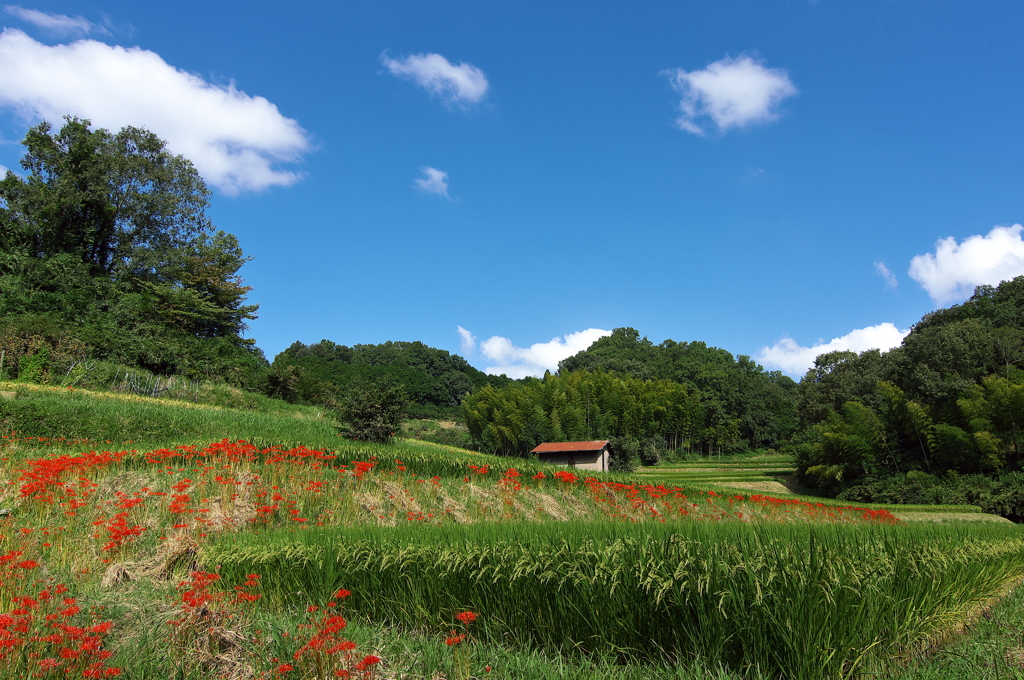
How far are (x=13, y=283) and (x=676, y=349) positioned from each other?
293ft

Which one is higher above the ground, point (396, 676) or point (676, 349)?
point (676, 349)

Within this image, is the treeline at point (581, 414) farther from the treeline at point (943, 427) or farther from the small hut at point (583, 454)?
the treeline at point (943, 427)

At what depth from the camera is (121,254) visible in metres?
39.7

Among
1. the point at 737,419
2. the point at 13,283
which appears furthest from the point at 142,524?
the point at 737,419

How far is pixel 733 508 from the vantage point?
1398cm

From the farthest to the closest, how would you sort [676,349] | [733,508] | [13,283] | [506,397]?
[676,349] → [506,397] → [13,283] → [733,508]

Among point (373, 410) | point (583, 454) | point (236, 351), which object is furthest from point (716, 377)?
point (373, 410)

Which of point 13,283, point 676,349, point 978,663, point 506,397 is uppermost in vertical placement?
point 676,349

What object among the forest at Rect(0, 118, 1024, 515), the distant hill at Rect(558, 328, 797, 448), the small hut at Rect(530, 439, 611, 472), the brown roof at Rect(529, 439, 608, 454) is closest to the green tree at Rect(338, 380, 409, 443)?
the forest at Rect(0, 118, 1024, 515)

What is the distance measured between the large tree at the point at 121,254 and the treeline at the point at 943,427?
1561 inches

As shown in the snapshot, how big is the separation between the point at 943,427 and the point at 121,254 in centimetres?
5460

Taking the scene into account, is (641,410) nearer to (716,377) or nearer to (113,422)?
(716,377)

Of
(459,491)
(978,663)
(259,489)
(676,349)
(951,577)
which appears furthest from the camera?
(676,349)

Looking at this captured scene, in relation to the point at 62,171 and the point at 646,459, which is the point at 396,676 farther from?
the point at 646,459
